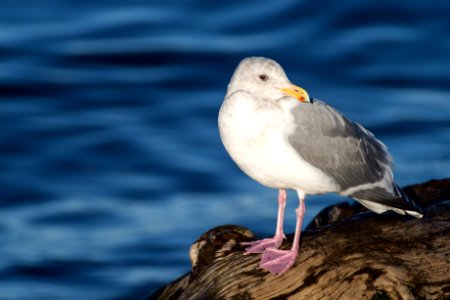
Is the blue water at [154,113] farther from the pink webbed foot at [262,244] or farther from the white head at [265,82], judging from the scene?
the white head at [265,82]

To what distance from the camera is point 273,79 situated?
7.47m

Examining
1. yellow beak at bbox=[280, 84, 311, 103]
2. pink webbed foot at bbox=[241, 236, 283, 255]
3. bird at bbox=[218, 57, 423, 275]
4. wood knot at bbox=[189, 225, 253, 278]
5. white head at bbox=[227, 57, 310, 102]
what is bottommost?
pink webbed foot at bbox=[241, 236, 283, 255]

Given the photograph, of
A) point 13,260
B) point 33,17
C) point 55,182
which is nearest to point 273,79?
point 13,260

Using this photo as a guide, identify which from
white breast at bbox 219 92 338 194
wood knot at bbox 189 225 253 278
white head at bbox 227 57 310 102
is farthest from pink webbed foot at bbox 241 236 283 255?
white head at bbox 227 57 310 102

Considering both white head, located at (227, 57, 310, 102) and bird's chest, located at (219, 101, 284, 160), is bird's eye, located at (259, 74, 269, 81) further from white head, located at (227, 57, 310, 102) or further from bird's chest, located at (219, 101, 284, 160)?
bird's chest, located at (219, 101, 284, 160)

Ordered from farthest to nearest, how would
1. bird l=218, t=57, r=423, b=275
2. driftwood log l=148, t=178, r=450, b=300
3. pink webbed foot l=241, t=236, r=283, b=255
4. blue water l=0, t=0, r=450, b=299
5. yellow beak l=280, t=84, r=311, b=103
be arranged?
blue water l=0, t=0, r=450, b=299
pink webbed foot l=241, t=236, r=283, b=255
yellow beak l=280, t=84, r=311, b=103
bird l=218, t=57, r=423, b=275
driftwood log l=148, t=178, r=450, b=300

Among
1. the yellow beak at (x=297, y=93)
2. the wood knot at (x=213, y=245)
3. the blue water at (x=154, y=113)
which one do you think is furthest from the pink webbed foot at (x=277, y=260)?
the blue water at (x=154, y=113)

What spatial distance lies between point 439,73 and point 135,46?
4.82m

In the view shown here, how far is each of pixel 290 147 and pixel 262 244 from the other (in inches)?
32.6

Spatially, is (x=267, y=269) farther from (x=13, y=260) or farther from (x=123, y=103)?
(x=123, y=103)

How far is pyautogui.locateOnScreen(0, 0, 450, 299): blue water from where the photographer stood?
12.2m

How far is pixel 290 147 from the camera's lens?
7.30 metres

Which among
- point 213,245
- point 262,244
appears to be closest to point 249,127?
point 262,244

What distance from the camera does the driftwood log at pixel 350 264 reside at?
22.4ft
